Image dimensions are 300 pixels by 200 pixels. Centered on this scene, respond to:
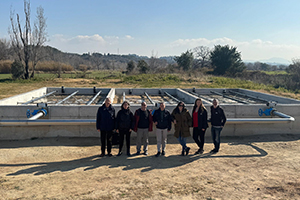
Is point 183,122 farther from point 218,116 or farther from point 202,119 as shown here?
point 218,116

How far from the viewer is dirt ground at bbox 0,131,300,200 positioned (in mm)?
4055

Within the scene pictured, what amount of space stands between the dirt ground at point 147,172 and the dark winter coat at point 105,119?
83cm

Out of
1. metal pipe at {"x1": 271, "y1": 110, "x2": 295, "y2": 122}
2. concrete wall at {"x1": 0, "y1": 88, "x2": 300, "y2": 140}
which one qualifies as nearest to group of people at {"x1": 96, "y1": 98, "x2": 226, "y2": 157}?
concrete wall at {"x1": 0, "y1": 88, "x2": 300, "y2": 140}

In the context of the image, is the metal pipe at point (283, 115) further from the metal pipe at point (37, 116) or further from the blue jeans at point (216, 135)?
the metal pipe at point (37, 116)

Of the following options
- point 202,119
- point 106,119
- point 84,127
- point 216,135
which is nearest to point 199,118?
point 202,119

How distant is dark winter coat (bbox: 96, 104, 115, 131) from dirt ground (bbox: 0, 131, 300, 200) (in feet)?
2.72

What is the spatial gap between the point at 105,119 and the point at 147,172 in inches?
69.4

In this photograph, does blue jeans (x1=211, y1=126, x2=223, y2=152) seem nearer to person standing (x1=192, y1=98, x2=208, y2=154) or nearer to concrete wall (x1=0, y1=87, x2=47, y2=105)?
person standing (x1=192, y1=98, x2=208, y2=154)

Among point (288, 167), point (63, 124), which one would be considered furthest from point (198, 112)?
point (63, 124)

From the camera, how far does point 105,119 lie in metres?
5.79

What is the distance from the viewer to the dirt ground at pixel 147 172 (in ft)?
13.3

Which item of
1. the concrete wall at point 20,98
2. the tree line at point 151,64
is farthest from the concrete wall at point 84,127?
the tree line at point 151,64

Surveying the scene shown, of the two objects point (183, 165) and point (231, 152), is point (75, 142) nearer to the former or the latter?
point (183, 165)

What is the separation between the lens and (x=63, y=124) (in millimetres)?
6961
